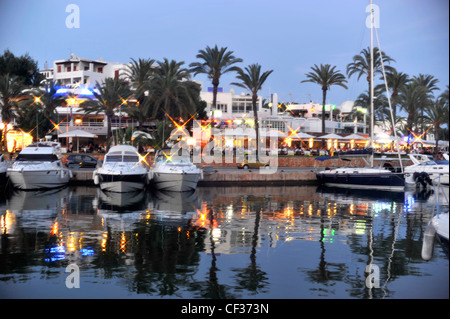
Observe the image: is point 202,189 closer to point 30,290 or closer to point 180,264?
point 180,264

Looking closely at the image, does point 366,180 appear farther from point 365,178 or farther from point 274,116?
point 274,116

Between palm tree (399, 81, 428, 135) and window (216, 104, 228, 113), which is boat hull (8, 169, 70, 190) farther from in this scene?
window (216, 104, 228, 113)

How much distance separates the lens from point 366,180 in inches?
1415

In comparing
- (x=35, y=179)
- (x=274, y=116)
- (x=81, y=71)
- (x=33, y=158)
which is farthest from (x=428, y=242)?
(x=81, y=71)

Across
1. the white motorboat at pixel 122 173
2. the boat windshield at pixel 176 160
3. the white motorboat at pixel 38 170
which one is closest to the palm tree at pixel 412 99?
the boat windshield at pixel 176 160

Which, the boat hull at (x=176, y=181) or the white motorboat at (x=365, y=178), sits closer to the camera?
the boat hull at (x=176, y=181)

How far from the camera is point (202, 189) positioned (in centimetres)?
3488

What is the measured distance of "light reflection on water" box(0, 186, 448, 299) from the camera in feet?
36.3

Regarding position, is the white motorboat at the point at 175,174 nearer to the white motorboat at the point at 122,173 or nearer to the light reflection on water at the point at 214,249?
the white motorboat at the point at 122,173

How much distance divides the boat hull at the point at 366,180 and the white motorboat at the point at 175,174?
11097mm

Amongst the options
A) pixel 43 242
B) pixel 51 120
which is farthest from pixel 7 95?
pixel 43 242

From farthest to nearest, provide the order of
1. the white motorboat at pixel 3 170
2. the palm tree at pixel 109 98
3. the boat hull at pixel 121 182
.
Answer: the palm tree at pixel 109 98 → the white motorboat at pixel 3 170 → the boat hull at pixel 121 182

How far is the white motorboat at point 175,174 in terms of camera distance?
31.2 meters

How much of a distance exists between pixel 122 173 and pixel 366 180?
56.5 feet
